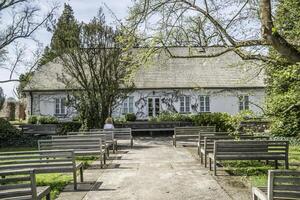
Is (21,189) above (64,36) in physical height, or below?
below

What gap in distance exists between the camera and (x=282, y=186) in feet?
21.7

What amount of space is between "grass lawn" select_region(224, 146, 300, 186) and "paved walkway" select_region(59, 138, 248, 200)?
84 cm

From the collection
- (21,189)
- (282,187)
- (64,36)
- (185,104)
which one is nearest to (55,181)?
(21,189)

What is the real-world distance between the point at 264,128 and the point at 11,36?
2024 centimetres

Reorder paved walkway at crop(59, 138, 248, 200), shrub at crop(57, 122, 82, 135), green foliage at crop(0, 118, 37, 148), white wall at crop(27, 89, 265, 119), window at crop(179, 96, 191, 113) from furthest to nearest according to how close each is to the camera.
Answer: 1. window at crop(179, 96, 191, 113)
2. white wall at crop(27, 89, 265, 119)
3. shrub at crop(57, 122, 82, 135)
4. green foliage at crop(0, 118, 37, 148)
5. paved walkway at crop(59, 138, 248, 200)

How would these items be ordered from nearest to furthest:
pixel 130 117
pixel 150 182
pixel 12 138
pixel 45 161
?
pixel 45 161 → pixel 150 182 → pixel 12 138 → pixel 130 117

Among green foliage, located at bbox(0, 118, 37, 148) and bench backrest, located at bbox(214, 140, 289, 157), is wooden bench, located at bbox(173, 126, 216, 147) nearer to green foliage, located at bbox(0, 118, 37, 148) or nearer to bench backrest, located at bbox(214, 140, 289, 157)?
green foliage, located at bbox(0, 118, 37, 148)

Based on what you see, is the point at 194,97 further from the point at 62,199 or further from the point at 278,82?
the point at 62,199

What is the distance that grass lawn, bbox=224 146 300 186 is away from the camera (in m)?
10.9

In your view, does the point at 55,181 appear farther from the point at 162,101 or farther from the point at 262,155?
the point at 162,101

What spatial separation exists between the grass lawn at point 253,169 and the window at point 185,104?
72.1 ft

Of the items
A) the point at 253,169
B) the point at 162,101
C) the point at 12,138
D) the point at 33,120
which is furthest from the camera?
the point at 162,101

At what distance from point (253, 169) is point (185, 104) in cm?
2497

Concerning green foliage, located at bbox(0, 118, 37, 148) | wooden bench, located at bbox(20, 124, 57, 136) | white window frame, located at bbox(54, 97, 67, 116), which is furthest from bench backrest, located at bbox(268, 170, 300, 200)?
white window frame, located at bbox(54, 97, 67, 116)
